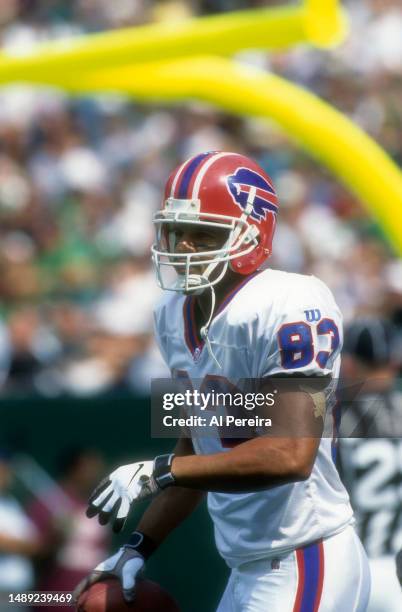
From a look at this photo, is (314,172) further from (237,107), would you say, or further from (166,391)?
(166,391)

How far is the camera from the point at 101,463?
5.00m

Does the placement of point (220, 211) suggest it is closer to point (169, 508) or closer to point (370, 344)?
point (169, 508)

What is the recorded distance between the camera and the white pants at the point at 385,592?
3045 millimetres

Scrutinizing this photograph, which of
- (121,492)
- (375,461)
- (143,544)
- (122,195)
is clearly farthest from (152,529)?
(122,195)

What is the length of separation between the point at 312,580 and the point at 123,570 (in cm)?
46

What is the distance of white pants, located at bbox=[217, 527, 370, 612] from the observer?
260 cm

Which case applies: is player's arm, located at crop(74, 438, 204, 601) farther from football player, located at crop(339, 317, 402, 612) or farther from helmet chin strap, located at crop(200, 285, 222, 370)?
football player, located at crop(339, 317, 402, 612)

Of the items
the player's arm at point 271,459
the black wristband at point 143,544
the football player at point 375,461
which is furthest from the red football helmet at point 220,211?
the football player at point 375,461

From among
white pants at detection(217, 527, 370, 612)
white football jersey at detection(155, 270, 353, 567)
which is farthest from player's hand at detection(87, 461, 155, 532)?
white pants at detection(217, 527, 370, 612)

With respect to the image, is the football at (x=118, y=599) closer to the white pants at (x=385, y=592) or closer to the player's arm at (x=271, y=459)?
the player's arm at (x=271, y=459)

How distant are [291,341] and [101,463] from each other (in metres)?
2.64

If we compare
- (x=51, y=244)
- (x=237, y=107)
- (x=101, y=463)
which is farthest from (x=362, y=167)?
(x=51, y=244)

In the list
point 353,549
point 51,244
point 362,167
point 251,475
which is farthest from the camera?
point 51,244

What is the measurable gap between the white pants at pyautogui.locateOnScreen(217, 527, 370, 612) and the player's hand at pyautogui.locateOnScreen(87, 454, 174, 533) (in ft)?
1.13
